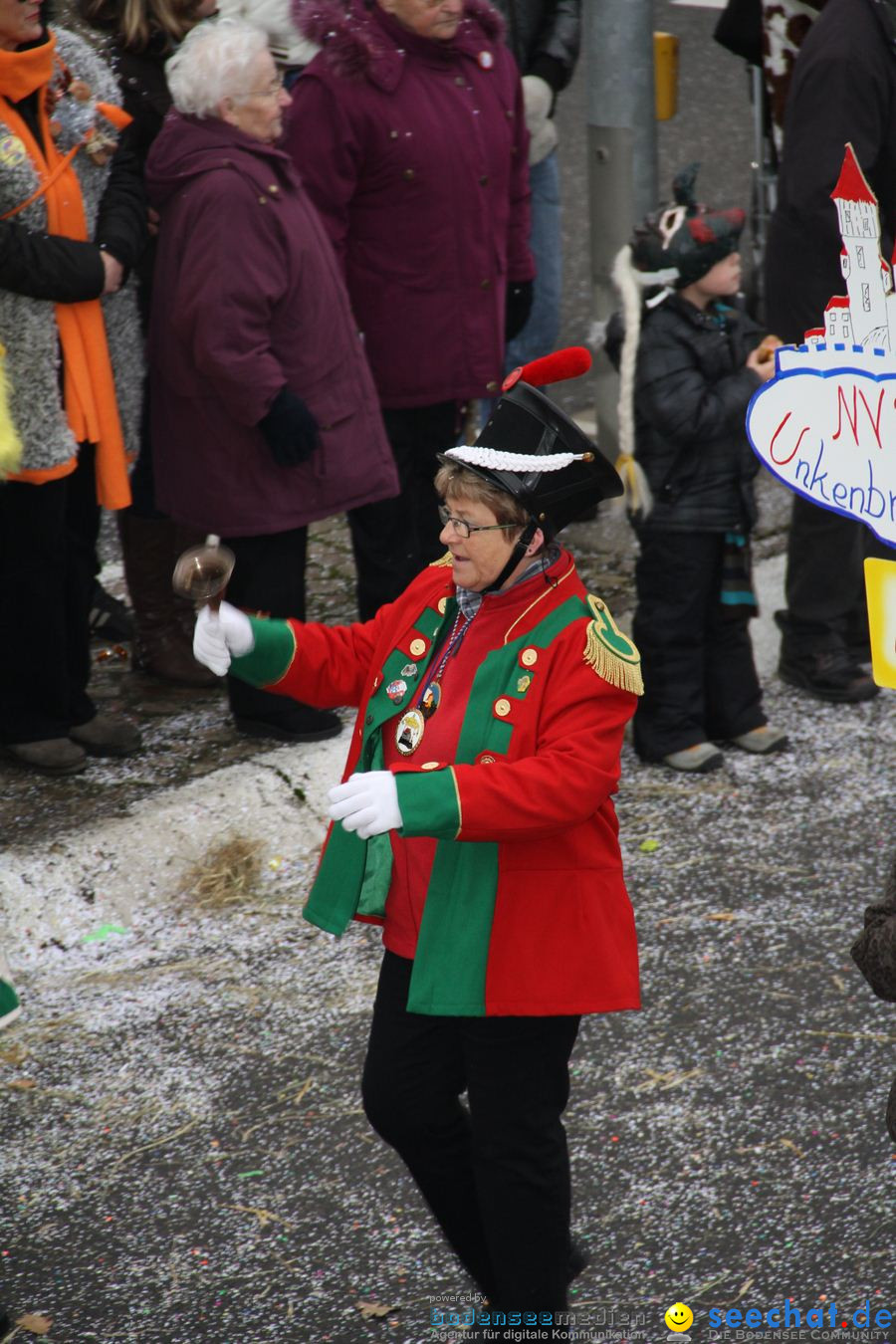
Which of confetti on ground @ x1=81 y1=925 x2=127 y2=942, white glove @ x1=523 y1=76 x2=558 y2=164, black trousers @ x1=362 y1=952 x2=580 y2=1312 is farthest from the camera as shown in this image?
white glove @ x1=523 y1=76 x2=558 y2=164

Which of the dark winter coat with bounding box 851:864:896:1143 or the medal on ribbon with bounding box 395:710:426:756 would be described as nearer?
the dark winter coat with bounding box 851:864:896:1143

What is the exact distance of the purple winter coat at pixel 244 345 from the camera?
4.91 m

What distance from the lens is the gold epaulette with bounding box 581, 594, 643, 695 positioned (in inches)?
118

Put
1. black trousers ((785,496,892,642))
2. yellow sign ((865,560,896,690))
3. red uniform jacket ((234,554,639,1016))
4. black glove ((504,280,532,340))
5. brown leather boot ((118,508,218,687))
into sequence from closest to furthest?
yellow sign ((865,560,896,690)), red uniform jacket ((234,554,639,1016)), brown leather boot ((118,508,218,687)), black trousers ((785,496,892,642)), black glove ((504,280,532,340))

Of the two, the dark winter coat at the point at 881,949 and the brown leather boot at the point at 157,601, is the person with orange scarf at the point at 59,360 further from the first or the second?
the dark winter coat at the point at 881,949

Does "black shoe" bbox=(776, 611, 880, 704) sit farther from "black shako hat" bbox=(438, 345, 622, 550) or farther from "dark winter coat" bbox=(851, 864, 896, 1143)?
"dark winter coat" bbox=(851, 864, 896, 1143)

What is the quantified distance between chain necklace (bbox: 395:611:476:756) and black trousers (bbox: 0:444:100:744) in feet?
6.54

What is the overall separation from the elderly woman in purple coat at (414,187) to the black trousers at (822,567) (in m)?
1.14

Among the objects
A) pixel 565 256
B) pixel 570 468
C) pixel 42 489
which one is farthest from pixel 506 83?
pixel 565 256

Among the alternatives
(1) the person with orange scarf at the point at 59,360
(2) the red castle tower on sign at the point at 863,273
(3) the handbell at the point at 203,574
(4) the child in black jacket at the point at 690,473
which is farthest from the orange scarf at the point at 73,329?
(2) the red castle tower on sign at the point at 863,273

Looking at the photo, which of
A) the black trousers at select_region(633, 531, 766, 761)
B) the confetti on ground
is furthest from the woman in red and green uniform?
the black trousers at select_region(633, 531, 766, 761)

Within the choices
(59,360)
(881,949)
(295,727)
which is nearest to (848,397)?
(881,949)

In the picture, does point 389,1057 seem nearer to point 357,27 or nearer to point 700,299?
point 700,299

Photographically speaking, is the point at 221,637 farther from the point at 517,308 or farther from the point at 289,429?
the point at 517,308
